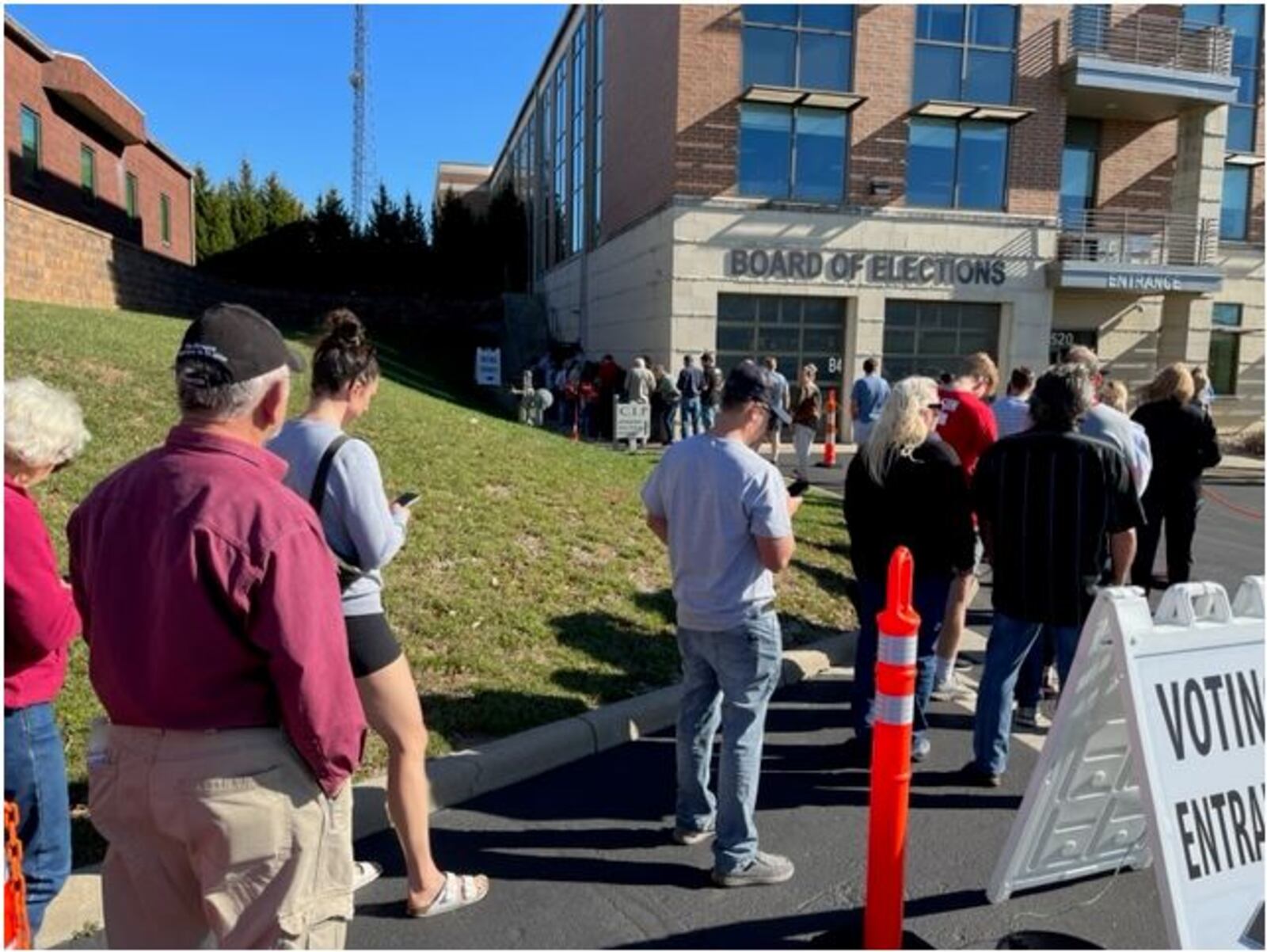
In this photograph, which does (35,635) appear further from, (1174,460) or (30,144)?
(30,144)

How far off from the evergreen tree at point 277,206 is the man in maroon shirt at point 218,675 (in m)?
40.1

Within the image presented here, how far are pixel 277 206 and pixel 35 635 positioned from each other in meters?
41.7

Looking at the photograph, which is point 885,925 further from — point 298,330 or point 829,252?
point 298,330

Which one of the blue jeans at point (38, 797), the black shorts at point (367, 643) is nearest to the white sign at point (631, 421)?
the black shorts at point (367, 643)

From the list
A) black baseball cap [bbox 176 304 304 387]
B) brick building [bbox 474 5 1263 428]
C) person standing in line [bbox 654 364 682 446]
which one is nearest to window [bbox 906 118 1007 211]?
brick building [bbox 474 5 1263 428]

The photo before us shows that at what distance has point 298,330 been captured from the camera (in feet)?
97.9

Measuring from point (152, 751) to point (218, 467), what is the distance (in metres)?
0.62

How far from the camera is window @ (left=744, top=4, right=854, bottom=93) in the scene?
2008 centimetres

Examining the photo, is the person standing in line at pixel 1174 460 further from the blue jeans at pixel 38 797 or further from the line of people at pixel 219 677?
the blue jeans at pixel 38 797

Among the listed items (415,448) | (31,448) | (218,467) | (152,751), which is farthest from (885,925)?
(415,448)

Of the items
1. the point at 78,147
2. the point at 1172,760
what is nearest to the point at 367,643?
the point at 1172,760

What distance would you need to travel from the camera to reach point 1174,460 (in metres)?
7.79

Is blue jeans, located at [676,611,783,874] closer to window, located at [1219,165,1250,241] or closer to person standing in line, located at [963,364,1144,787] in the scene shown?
person standing in line, located at [963,364,1144,787]

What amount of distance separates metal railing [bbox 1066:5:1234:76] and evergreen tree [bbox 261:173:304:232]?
2919cm
